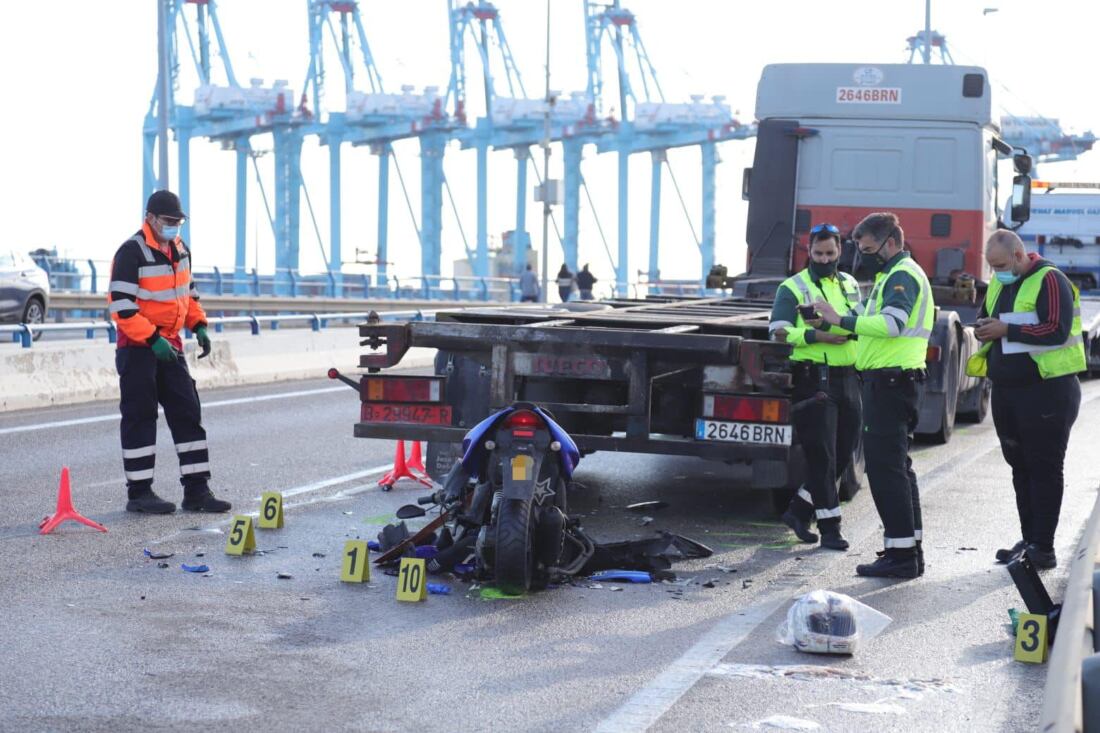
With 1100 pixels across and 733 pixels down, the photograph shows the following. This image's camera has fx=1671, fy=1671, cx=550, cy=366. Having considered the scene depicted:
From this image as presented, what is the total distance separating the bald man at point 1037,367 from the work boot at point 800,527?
126 cm

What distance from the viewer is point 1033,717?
18.5ft

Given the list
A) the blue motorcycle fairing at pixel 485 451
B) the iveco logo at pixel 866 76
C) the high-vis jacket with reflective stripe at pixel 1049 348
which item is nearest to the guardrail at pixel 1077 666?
the high-vis jacket with reflective stripe at pixel 1049 348

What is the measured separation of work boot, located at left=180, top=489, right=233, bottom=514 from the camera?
10031 millimetres

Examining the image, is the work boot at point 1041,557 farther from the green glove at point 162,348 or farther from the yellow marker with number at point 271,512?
the green glove at point 162,348

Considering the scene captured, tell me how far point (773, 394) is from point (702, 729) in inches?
155

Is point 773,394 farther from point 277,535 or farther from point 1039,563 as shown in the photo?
point 277,535

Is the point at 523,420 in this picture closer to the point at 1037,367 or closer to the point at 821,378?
the point at 821,378

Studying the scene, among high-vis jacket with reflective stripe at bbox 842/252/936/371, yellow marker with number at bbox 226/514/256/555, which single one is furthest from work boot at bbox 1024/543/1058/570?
yellow marker with number at bbox 226/514/256/555

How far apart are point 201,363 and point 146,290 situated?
11.6 m

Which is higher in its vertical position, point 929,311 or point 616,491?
point 929,311

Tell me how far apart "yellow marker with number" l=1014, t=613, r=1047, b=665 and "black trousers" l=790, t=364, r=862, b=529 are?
8.25 feet

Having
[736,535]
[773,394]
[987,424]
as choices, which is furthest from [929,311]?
[987,424]

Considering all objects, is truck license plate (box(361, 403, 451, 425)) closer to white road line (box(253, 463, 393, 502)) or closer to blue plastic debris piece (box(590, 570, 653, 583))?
white road line (box(253, 463, 393, 502))

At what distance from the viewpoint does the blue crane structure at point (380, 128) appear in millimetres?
84500
